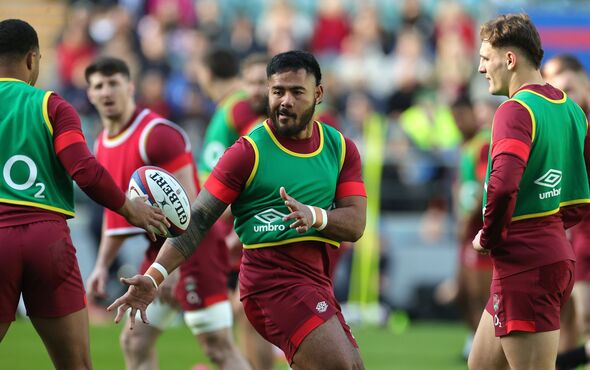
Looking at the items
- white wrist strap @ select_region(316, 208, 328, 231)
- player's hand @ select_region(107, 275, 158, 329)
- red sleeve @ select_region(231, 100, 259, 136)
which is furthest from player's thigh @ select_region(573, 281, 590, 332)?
player's hand @ select_region(107, 275, 158, 329)

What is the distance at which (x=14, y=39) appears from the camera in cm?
605

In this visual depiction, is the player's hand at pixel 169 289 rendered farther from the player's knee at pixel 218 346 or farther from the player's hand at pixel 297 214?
the player's hand at pixel 297 214

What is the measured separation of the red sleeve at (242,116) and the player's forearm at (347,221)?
2.94m

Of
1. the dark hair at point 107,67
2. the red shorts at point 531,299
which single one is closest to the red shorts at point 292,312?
the red shorts at point 531,299

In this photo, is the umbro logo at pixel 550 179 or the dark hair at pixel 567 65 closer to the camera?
the umbro logo at pixel 550 179

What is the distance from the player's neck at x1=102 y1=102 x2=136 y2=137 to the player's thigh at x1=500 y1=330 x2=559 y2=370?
3.30 m

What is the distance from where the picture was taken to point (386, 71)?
1842 cm

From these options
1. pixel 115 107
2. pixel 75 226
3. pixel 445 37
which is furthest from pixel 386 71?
pixel 115 107

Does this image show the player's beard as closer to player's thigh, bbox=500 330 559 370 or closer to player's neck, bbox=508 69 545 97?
player's neck, bbox=508 69 545 97

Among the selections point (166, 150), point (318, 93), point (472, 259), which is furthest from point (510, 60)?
point (472, 259)

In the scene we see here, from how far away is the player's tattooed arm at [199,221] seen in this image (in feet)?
19.1

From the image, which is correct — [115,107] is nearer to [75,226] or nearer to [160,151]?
[160,151]

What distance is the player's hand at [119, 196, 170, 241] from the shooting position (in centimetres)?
598

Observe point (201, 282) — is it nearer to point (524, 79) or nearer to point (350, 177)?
point (350, 177)
